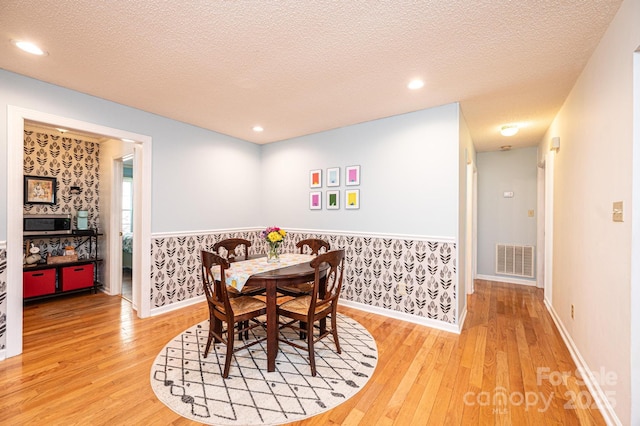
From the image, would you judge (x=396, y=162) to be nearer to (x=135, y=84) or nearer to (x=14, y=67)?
(x=135, y=84)

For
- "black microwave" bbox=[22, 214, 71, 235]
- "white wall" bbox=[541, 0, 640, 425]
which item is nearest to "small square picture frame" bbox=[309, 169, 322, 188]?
"white wall" bbox=[541, 0, 640, 425]

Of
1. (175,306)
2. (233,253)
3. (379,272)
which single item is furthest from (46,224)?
(379,272)

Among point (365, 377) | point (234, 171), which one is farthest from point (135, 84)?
point (365, 377)

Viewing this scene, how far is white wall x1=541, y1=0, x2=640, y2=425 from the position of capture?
1494 millimetres

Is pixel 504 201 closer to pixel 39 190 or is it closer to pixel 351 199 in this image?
pixel 351 199

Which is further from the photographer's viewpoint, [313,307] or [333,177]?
[333,177]

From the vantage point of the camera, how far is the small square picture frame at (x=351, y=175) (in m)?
Result: 3.68

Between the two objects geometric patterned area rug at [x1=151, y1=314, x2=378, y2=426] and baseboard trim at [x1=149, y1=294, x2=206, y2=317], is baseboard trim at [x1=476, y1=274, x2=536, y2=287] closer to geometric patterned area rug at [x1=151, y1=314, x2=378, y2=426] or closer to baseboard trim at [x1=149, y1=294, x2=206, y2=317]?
geometric patterned area rug at [x1=151, y1=314, x2=378, y2=426]

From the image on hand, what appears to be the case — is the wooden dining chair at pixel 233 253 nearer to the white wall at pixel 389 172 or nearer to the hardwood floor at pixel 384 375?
the hardwood floor at pixel 384 375

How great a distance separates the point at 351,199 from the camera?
374 cm

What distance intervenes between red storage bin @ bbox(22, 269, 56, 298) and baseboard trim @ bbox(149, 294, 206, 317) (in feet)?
5.82

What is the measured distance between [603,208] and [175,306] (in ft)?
14.2

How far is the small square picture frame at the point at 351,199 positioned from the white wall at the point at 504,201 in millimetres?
2990

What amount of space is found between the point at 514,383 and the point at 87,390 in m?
3.08
